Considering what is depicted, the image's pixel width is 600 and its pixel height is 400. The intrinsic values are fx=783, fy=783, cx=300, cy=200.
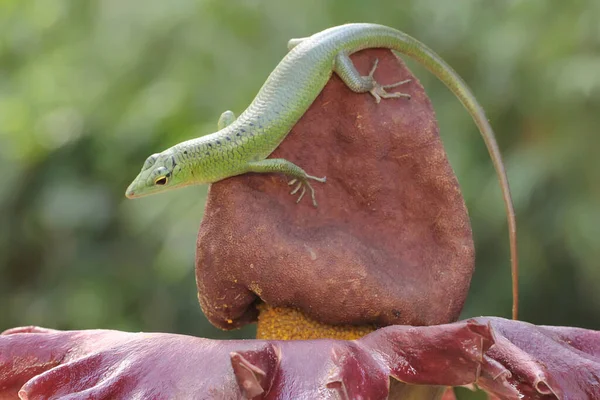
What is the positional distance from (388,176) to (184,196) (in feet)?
6.84

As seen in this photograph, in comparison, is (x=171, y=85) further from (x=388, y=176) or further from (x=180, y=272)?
(x=388, y=176)

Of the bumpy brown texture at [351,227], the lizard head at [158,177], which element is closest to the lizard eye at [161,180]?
the lizard head at [158,177]

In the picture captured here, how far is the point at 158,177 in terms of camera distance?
153 cm

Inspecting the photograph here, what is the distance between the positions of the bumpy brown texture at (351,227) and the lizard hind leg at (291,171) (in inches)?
0.7

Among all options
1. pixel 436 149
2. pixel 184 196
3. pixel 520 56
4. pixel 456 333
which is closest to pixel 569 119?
pixel 520 56

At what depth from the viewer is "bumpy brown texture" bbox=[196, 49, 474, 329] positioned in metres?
1.36

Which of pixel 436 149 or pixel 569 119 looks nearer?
pixel 436 149

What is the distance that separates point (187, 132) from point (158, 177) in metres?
2.03

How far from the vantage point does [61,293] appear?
4.12m

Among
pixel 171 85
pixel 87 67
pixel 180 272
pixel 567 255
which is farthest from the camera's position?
pixel 87 67

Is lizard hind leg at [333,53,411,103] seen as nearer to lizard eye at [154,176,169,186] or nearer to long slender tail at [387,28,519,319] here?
long slender tail at [387,28,519,319]

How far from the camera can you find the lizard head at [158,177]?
1.53 m

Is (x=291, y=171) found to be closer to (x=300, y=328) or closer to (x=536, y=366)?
(x=300, y=328)

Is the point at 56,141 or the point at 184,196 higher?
the point at 56,141
